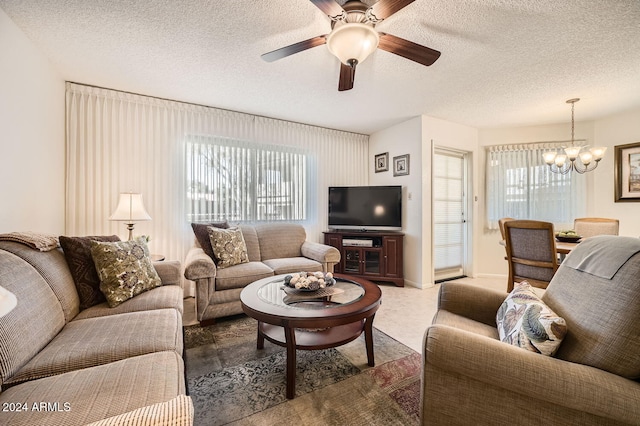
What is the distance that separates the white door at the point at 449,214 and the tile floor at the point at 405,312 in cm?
52

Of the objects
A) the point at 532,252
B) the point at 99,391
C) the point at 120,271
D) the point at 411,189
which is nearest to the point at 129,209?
the point at 120,271

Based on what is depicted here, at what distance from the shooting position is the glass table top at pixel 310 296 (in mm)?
1730

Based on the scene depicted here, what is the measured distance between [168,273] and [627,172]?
5.72 m

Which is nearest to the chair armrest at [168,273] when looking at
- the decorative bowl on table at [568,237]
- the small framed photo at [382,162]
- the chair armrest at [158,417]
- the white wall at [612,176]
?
the chair armrest at [158,417]

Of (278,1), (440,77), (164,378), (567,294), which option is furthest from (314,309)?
(440,77)

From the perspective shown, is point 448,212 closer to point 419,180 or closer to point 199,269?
point 419,180

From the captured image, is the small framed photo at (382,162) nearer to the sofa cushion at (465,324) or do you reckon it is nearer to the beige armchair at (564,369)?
the sofa cushion at (465,324)

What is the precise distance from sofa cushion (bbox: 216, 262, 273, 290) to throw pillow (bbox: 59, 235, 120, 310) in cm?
94

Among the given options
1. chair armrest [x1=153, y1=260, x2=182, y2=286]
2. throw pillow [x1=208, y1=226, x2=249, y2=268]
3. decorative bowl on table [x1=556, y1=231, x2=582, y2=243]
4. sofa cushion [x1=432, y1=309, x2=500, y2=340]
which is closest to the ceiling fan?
sofa cushion [x1=432, y1=309, x2=500, y2=340]

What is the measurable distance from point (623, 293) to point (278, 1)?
224 cm

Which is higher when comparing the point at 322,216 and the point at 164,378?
the point at 322,216

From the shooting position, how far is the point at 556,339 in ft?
3.19

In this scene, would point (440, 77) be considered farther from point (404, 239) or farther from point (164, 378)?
point (164, 378)

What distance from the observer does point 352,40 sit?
1.51 metres
